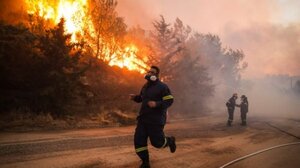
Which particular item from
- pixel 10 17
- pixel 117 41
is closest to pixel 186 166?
pixel 117 41

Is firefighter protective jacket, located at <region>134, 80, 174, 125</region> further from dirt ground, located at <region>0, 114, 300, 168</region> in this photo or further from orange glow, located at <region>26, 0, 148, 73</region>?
orange glow, located at <region>26, 0, 148, 73</region>

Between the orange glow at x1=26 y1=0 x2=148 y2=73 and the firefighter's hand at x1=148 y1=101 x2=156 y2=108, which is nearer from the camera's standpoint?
the firefighter's hand at x1=148 y1=101 x2=156 y2=108

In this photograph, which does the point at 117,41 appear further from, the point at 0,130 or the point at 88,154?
the point at 88,154

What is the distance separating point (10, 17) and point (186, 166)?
2727 cm

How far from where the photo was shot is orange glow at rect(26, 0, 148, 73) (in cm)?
2778

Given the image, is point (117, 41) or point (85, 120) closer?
point (85, 120)

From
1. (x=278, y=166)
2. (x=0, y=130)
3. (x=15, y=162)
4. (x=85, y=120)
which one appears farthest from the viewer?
(x=85, y=120)

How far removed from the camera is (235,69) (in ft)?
222

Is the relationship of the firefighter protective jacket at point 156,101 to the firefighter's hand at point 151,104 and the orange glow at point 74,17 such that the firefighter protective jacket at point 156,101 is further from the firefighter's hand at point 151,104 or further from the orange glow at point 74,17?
the orange glow at point 74,17

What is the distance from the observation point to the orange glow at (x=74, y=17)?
91.2 ft

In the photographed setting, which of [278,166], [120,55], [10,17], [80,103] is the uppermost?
[10,17]

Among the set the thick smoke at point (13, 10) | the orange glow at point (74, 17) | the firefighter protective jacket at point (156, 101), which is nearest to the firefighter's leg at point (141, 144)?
the firefighter protective jacket at point (156, 101)

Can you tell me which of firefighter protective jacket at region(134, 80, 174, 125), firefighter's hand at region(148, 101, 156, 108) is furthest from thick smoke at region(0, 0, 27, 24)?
firefighter's hand at region(148, 101, 156, 108)

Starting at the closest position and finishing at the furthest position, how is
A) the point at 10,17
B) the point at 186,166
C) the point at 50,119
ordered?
the point at 186,166 < the point at 50,119 < the point at 10,17
